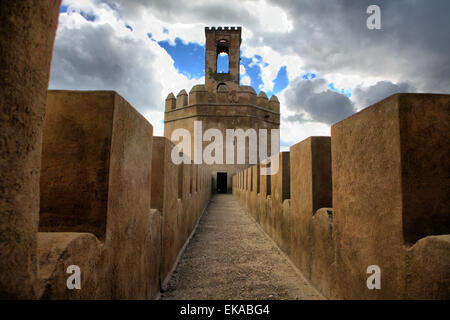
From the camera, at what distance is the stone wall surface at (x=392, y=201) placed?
1133mm

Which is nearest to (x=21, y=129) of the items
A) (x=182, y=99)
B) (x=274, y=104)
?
(x=182, y=99)

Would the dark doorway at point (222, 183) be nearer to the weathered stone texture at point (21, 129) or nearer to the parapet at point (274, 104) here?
the parapet at point (274, 104)

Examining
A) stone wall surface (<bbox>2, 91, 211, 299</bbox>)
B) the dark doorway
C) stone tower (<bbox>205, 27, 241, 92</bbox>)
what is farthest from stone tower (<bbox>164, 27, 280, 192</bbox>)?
stone wall surface (<bbox>2, 91, 211, 299</bbox>)

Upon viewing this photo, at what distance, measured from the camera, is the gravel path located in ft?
7.50

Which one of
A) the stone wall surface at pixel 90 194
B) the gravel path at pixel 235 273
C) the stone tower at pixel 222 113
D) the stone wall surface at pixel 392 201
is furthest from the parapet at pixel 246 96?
the stone wall surface at pixel 90 194

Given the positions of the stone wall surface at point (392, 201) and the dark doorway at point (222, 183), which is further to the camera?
the dark doorway at point (222, 183)

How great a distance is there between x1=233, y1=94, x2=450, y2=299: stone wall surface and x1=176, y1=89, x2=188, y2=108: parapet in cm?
1921

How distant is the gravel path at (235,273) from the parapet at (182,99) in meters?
17.0

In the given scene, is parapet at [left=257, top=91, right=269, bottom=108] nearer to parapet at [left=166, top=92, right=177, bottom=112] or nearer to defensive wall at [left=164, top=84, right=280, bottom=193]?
defensive wall at [left=164, top=84, right=280, bottom=193]

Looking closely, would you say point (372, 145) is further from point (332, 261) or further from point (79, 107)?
point (79, 107)

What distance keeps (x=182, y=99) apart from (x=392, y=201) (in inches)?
793

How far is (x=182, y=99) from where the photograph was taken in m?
20.3
